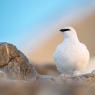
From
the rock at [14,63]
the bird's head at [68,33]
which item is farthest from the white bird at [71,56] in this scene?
the rock at [14,63]

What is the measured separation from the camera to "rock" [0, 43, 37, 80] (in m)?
1.16

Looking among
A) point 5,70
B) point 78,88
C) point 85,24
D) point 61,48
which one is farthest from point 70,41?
point 85,24

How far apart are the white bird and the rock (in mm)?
439

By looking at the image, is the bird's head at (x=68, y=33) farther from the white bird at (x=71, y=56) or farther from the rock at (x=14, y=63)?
the rock at (x=14, y=63)

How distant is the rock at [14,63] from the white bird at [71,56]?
17.3 inches

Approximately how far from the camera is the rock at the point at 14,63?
1162mm

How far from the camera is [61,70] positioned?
1.72 meters

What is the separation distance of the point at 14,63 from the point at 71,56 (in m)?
0.51

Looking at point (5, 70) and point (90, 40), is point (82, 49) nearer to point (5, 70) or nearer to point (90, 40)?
point (5, 70)

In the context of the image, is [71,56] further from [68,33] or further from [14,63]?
[14,63]

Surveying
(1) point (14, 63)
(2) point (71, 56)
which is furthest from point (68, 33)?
(1) point (14, 63)

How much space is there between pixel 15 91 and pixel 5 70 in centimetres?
34

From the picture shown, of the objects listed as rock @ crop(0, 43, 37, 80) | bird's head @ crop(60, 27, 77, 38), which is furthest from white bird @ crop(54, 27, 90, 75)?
rock @ crop(0, 43, 37, 80)

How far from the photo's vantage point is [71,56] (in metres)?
1.66
